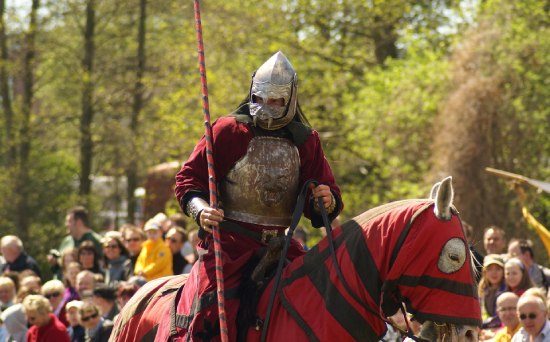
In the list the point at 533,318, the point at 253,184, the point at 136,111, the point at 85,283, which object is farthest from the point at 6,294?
the point at 136,111

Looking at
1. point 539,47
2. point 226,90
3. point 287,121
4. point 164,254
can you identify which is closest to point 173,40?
point 226,90

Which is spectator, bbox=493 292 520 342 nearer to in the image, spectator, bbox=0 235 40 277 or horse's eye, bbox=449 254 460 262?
horse's eye, bbox=449 254 460 262

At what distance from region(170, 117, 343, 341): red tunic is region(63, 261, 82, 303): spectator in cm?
608

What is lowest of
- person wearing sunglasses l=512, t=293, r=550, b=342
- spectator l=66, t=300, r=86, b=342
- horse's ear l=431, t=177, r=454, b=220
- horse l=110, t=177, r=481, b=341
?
spectator l=66, t=300, r=86, b=342

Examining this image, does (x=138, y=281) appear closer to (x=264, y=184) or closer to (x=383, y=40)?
(x=264, y=184)

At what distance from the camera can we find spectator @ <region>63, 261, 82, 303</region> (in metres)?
13.0

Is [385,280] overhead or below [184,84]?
below

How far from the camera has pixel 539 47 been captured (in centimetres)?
1758

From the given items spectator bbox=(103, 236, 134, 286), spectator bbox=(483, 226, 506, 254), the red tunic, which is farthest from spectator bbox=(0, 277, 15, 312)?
the red tunic

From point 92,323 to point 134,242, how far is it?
8.97ft

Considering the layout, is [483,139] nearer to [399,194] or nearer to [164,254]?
[399,194]

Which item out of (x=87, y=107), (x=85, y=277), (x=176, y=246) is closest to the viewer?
(x=85, y=277)

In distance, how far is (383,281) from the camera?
599cm

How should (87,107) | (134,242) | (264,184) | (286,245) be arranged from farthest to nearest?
1. (87,107)
2. (134,242)
3. (264,184)
4. (286,245)
